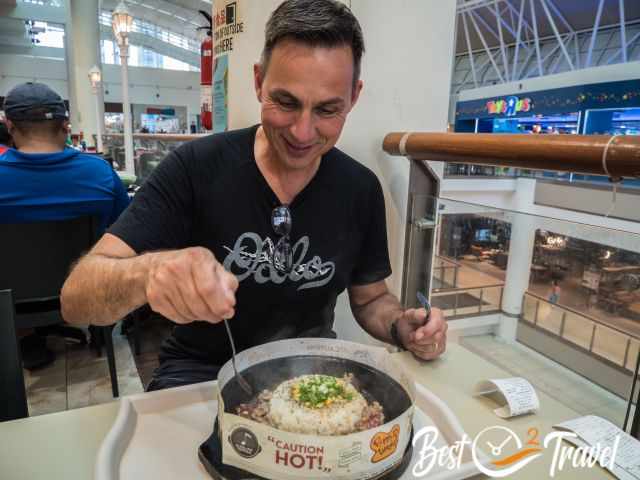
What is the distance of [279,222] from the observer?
1166 millimetres

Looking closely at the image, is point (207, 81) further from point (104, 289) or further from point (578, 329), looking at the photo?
point (578, 329)

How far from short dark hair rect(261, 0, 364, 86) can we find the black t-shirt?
11.7 inches

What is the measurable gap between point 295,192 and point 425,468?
75 cm

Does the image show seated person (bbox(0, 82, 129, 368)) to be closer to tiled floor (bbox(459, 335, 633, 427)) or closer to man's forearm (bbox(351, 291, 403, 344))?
man's forearm (bbox(351, 291, 403, 344))

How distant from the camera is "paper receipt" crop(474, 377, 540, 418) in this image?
89 centimetres

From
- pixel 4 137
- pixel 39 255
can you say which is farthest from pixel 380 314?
pixel 4 137

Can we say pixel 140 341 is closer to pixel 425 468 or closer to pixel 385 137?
pixel 385 137

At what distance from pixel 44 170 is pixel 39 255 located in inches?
18.6

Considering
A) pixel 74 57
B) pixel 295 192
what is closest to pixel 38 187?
pixel 295 192

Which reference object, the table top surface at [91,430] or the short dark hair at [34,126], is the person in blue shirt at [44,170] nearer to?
the short dark hair at [34,126]

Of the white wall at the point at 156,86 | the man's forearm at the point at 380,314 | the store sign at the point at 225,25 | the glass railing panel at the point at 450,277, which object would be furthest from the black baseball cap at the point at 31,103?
the white wall at the point at 156,86

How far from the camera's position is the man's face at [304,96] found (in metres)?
1.00

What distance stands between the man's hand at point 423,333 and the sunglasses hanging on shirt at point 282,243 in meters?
0.33

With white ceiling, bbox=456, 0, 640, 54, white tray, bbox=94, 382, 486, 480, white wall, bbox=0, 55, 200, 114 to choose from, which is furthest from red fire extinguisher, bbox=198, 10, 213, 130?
white wall, bbox=0, 55, 200, 114
